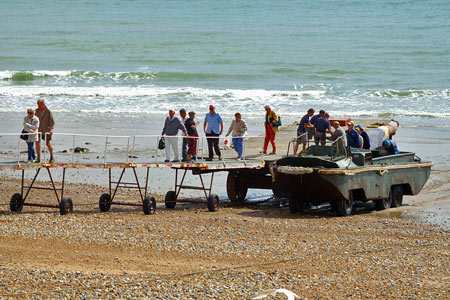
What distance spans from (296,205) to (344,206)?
46.1 inches

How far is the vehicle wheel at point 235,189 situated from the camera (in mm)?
19375

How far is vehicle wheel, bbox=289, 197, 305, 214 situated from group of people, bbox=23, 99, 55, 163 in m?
5.44

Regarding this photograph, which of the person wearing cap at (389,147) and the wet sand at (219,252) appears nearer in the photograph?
the wet sand at (219,252)

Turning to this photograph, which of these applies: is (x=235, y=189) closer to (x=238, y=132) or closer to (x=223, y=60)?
(x=238, y=132)

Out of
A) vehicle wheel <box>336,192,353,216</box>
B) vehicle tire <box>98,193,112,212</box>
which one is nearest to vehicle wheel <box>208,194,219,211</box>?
vehicle tire <box>98,193,112,212</box>

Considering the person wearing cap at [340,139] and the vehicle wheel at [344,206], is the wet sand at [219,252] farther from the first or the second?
the person wearing cap at [340,139]

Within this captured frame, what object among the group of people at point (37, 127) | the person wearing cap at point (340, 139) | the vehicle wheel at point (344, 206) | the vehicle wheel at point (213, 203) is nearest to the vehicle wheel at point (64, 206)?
the group of people at point (37, 127)

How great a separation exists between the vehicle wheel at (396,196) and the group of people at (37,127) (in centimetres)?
810

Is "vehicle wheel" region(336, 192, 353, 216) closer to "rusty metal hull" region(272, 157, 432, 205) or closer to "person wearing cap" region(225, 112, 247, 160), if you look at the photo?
"rusty metal hull" region(272, 157, 432, 205)

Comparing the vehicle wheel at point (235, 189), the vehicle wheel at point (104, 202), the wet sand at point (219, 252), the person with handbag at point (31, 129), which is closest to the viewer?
the wet sand at point (219, 252)

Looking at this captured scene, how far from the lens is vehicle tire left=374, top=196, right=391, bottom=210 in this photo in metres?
18.8

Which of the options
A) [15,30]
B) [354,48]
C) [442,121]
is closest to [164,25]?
[15,30]

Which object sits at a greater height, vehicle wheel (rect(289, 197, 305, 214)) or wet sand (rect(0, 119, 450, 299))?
vehicle wheel (rect(289, 197, 305, 214))

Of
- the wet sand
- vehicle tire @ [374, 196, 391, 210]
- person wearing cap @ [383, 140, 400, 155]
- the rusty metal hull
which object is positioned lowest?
the wet sand
